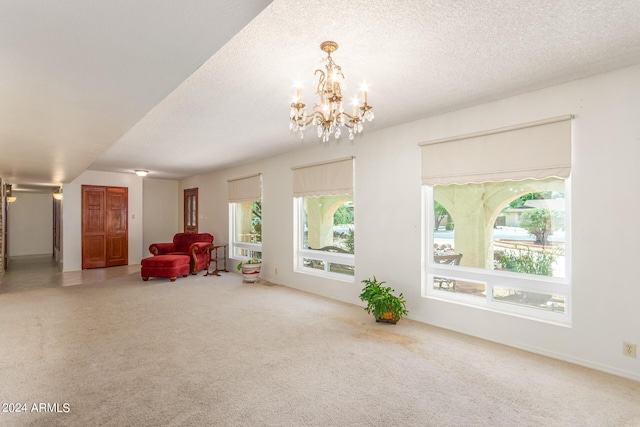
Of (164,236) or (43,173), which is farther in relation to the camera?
(164,236)

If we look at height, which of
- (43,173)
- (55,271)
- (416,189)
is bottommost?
(55,271)

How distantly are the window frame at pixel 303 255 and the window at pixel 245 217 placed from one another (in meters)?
1.18

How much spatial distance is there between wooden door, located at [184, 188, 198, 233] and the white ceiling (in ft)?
17.4

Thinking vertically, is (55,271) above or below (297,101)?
below

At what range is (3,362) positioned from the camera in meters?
→ 2.88

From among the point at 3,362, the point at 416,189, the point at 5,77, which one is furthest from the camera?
the point at 416,189

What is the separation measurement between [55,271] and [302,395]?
8287mm

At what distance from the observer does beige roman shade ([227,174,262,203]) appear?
671cm

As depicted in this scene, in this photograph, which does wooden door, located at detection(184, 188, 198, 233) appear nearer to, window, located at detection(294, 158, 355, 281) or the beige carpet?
window, located at detection(294, 158, 355, 281)

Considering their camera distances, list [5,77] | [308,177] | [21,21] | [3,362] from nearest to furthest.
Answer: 1. [21,21]
2. [5,77]
3. [3,362]
4. [308,177]

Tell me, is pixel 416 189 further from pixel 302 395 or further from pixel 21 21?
pixel 21 21

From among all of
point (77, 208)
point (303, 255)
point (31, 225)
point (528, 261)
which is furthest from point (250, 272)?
point (31, 225)

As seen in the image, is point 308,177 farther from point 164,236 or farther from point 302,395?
point 164,236

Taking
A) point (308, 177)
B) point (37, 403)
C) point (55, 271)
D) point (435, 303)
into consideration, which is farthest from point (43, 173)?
point (435, 303)
